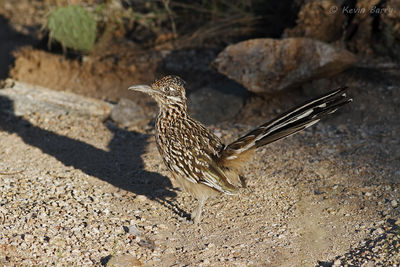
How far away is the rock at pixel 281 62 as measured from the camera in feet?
20.9

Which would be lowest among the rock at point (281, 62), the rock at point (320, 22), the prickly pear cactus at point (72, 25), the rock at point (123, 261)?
the rock at point (123, 261)

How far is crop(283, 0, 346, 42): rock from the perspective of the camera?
6.93 meters

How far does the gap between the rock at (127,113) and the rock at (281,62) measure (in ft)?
4.01

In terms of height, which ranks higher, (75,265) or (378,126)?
(378,126)

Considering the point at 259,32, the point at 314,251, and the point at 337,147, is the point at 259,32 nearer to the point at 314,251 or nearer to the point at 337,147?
the point at 337,147

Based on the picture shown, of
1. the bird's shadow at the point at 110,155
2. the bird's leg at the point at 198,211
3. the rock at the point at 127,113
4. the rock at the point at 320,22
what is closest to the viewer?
the bird's leg at the point at 198,211

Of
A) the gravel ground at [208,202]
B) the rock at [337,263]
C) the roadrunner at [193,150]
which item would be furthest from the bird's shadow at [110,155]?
the rock at [337,263]

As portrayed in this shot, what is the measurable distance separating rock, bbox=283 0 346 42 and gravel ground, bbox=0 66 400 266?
108 cm

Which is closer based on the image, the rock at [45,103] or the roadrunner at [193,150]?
the roadrunner at [193,150]

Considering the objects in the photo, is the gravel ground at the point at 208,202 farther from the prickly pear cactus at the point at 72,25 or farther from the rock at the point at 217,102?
the prickly pear cactus at the point at 72,25

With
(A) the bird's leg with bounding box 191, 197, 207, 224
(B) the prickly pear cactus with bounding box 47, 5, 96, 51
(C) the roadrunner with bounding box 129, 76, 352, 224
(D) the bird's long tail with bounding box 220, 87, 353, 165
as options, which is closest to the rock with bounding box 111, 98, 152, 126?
(B) the prickly pear cactus with bounding box 47, 5, 96, 51

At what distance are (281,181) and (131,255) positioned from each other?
180 centimetres

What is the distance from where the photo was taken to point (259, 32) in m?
7.94

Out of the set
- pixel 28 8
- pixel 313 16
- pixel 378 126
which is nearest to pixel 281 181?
pixel 378 126
